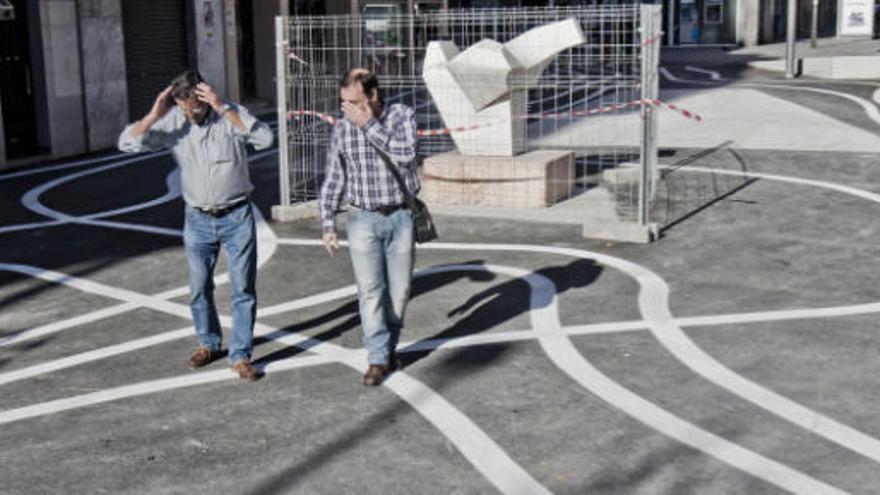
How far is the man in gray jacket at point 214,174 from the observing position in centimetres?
688

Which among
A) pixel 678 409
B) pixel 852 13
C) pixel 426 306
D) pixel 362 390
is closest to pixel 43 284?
pixel 426 306

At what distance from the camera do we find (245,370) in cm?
708

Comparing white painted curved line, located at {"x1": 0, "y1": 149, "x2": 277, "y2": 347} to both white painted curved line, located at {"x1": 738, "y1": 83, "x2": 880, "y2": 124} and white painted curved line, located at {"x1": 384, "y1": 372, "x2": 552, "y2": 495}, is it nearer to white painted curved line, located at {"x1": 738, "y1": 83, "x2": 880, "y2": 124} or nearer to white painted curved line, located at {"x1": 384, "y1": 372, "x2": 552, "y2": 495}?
white painted curved line, located at {"x1": 384, "y1": 372, "x2": 552, "y2": 495}

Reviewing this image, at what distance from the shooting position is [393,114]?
22.2 ft

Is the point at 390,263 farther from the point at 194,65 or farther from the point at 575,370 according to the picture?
the point at 194,65

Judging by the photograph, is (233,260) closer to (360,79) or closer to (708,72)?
(360,79)

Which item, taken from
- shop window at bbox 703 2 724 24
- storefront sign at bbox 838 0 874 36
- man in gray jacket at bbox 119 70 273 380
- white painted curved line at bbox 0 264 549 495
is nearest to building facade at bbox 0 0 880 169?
white painted curved line at bbox 0 264 549 495

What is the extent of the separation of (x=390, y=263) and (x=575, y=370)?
1.44 meters

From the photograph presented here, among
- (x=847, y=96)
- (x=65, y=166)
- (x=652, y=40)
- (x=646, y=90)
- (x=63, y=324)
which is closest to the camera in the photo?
(x=63, y=324)

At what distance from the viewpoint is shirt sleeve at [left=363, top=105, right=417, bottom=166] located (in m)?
6.67

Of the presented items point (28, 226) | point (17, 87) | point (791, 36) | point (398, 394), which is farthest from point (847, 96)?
point (398, 394)

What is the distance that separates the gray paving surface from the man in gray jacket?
23.5 inches

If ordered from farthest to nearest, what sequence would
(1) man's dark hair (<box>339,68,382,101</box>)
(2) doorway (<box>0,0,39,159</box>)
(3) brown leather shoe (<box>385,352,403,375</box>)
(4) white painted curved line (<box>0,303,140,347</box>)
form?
(2) doorway (<box>0,0,39,159</box>) < (4) white painted curved line (<box>0,303,140,347</box>) < (3) brown leather shoe (<box>385,352,403,375</box>) < (1) man's dark hair (<box>339,68,382,101</box>)

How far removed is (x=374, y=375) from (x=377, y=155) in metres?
1.41
